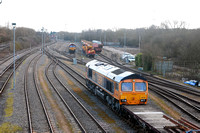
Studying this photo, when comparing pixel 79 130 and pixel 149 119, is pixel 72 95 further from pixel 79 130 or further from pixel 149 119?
pixel 149 119

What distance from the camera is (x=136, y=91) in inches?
610

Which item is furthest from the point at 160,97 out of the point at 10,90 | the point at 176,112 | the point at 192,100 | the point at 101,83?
the point at 10,90

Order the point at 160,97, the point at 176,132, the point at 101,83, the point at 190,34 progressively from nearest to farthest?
the point at 176,132 → the point at 101,83 → the point at 160,97 → the point at 190,34

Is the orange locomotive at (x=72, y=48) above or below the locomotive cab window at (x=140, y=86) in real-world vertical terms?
above

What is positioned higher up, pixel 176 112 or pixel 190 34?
pixel 190 34

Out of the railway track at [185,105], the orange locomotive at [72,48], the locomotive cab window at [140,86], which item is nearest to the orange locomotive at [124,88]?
the locomotive cab window at [140,86]

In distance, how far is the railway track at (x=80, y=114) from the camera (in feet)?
45.4

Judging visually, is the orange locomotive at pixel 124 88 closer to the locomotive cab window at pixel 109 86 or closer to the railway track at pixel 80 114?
the locomotive cab window at pixel 109 86

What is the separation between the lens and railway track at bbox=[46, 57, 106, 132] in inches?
545

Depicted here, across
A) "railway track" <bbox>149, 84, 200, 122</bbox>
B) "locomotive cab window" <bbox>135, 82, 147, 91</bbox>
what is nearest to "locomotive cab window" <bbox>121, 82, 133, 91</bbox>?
"locomotive cab window" <bbox>135, 82, 147, 91</bbox>

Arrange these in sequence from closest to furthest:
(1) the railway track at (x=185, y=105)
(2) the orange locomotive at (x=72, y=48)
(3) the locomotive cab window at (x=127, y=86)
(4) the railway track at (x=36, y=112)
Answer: (4) the railway track at (x=36, y=112)
(3) the locomotive cab window at (x=127, y=86)
(1) the railway track at (x=185, y=105)
(2) the orange locomotive at (x=72, y=48)

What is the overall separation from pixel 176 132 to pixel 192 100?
1117 cm

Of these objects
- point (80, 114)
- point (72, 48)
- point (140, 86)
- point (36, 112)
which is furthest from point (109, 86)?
point (72, 48)

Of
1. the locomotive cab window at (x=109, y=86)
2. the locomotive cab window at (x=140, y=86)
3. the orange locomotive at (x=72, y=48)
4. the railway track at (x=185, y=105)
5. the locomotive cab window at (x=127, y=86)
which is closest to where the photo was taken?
the locomotive cab window at (x=127, y=86)
